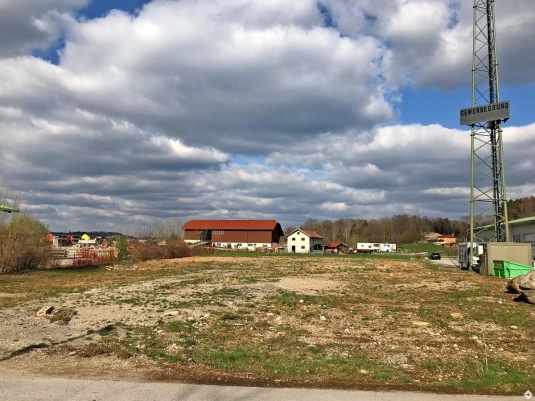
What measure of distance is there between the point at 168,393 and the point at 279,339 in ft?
12.7

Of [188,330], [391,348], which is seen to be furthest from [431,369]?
[188,330]

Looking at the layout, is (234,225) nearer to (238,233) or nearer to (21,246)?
(238,233)

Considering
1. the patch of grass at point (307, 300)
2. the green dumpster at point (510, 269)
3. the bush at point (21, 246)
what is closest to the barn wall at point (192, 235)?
the bush at point (21, 246)

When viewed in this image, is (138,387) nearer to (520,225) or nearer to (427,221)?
(520,225)

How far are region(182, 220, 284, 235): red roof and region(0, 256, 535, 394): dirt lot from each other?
283ft

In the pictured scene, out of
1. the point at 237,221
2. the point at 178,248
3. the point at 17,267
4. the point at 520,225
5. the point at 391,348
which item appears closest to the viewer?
the point at 391,348

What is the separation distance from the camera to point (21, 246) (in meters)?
28.9

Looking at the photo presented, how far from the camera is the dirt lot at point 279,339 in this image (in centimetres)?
693

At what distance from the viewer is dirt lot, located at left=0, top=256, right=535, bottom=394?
693cm

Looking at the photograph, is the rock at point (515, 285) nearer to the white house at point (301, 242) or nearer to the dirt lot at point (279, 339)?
the dirt lot at point (279, 339)

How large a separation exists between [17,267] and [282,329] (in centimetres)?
2528

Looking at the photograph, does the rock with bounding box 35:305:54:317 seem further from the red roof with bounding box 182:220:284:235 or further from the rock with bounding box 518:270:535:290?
the red roof with bounding box 182:220:284:235

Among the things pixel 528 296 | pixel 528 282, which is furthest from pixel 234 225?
pixel 528 296

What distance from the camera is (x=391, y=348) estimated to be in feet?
28.6
